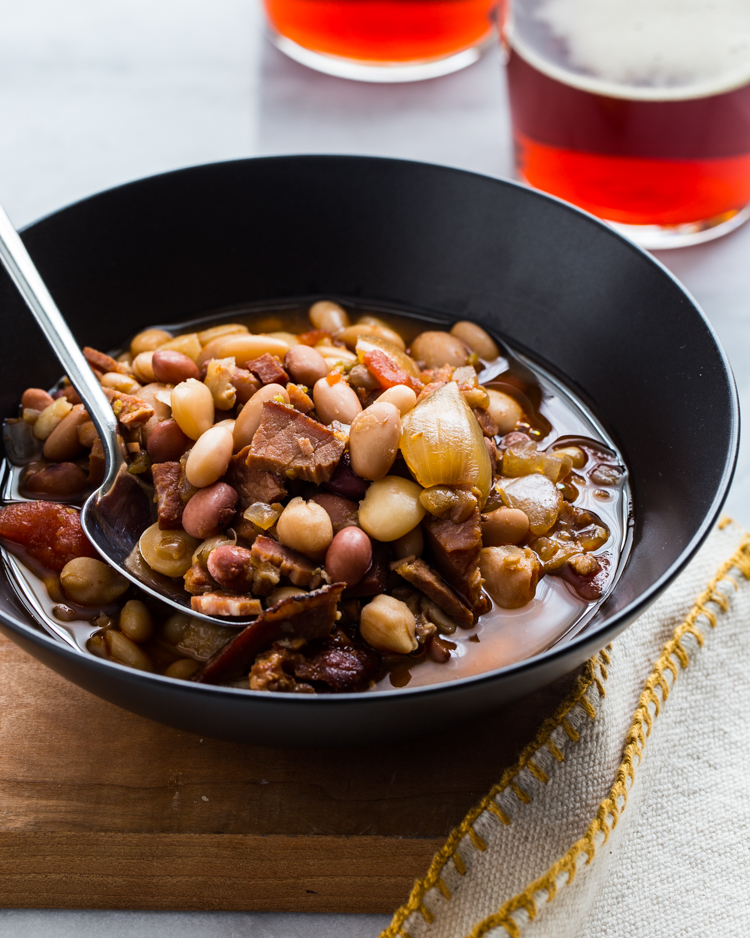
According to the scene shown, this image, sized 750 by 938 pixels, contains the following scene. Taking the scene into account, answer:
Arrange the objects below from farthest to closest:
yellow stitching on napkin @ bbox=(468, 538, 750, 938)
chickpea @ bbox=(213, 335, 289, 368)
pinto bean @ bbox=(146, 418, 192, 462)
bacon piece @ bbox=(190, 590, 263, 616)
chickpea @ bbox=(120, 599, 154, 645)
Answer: chickpea @ bbox=(213, 335, 289, 368) → pinto bean @ bbox=(146, 418, 192, 462) → chickpea @ bbox=(120, 599, 154, 645) → bacon piece @ bbox=(190, 590, 263, 616) → yellow stitching on napkin @ bbox=(468, 538, 750, 938)

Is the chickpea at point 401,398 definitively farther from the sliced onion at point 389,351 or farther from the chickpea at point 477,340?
the chickpea at point 477,340

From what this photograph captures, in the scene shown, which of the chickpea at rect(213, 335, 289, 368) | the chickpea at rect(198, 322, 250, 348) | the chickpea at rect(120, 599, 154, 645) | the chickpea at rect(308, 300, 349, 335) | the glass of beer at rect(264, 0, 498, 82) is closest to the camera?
the chickpea at rect(120, 599, 154, 645)

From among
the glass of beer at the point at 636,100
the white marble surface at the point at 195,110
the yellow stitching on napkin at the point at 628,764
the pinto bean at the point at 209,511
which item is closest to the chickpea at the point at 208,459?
the pinto bean at the point at 209,511

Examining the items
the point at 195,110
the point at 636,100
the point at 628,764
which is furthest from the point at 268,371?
the point at 195,110

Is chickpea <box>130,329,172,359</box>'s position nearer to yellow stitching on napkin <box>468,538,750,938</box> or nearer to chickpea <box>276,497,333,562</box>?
chickpea <box>276,497,333,562</box>

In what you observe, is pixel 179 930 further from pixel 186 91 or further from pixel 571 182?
pixel 186 91

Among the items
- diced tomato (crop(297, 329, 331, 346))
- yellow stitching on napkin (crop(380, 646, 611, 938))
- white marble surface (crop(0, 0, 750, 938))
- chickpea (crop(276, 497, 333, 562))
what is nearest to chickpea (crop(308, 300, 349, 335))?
diced tomato (crop(297, 329, 331, 346))

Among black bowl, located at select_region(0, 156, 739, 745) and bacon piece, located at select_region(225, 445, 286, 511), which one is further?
black bowl, located at select_region(0, 156, 739, 745)
